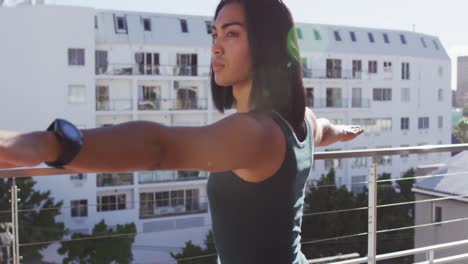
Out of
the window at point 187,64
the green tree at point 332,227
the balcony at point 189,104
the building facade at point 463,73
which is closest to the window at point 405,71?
the balcony at point 189,104

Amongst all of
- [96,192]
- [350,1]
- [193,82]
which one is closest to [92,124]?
[96,192]

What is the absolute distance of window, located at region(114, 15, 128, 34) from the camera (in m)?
18.0

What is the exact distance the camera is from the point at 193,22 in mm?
19266

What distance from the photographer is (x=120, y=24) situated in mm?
18266

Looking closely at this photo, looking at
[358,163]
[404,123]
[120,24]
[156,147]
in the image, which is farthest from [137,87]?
[156,147]

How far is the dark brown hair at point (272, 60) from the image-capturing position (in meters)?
0.85

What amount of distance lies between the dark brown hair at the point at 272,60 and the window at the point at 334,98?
67.0 ft

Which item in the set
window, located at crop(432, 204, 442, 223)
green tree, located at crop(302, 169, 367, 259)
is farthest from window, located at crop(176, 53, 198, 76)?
window, located at crop(432, 204, 442, 223)

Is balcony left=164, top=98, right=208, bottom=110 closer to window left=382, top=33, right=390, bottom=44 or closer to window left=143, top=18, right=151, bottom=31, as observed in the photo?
window left=143, top=18, right=151, bottom=31

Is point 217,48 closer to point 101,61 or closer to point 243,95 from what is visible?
point 243,95

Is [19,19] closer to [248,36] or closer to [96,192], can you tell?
[96,192]

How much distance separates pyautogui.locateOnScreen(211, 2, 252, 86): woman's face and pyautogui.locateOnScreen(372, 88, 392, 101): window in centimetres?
2173

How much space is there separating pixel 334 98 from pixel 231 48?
2066 centimetres

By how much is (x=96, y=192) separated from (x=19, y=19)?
5.54 metres
